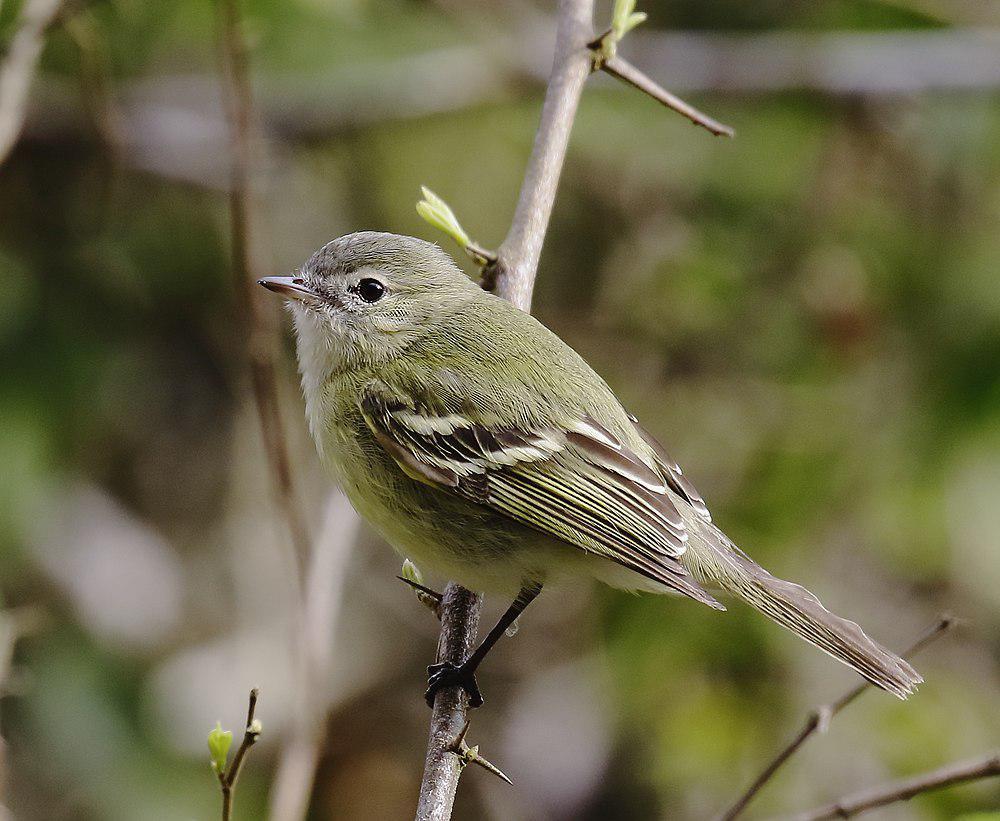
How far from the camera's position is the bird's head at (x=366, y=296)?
3.32m

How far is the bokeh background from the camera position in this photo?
14.4 ft

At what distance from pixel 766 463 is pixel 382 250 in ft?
6.49

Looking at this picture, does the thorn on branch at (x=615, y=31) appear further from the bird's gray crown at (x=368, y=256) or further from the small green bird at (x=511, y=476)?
the bird's gray crown at (x=368, y=256)

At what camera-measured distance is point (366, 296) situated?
11.2ft

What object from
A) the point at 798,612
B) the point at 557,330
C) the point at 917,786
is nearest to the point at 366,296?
the point at 798,612

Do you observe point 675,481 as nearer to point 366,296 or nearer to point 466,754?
point 366,296

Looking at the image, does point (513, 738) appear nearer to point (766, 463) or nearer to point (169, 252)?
point (766, 463)

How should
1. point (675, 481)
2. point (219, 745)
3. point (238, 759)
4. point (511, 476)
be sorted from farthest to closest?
point (675, 481)
point (511, 476)
point (219, 745)
point (238, 759)

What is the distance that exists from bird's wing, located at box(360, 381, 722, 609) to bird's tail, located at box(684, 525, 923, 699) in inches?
4.4

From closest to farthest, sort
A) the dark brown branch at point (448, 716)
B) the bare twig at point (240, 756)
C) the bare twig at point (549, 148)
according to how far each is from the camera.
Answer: the bare twig at point (240, 756) → the dark brown branch at point (448, 716) → the bare twig at point (549, 148)

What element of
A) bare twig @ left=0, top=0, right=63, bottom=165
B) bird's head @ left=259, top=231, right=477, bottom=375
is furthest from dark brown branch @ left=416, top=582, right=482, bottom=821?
bare twig @ left=0, top=0, right=63, bottom=165

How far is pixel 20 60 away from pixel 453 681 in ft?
7.36

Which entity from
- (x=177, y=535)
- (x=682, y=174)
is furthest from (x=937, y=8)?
(x=177, y=535)

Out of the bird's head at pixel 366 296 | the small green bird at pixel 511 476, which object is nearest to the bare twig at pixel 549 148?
the small green bird at pixel 511 476
